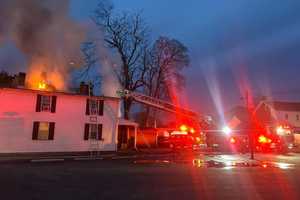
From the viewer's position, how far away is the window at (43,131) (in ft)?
92.2

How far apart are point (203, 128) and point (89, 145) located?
412 inches

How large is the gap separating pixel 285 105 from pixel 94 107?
55499mm

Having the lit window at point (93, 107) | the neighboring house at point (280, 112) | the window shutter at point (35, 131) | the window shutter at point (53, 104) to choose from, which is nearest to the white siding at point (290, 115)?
the neighboring house at point (280, 112)

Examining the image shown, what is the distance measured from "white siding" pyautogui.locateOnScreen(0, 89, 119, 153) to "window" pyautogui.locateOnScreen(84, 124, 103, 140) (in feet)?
1.15

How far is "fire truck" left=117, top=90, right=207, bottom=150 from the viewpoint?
31.5m

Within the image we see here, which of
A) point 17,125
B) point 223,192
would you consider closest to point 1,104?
point 17,125

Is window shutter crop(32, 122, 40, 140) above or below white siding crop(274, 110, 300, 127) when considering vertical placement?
below

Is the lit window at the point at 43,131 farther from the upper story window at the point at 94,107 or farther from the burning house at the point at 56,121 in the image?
the upper story window at the point at 94,107

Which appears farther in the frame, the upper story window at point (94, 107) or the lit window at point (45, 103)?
the upper story window at point (94, 107)

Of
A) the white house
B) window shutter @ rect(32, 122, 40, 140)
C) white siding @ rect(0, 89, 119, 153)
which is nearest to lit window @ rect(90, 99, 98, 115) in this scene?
the white house

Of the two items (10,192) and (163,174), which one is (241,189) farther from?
(10,192)

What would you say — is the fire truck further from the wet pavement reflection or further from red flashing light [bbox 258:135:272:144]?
the wet pavement reflection

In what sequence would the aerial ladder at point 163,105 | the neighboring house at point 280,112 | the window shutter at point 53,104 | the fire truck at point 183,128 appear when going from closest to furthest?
the window shutter at point 53,104, the fire truck at point 183,128, the aerial ladder at point 163,105, the neighboring house at point 280,112

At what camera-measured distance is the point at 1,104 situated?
26719 millimetres
